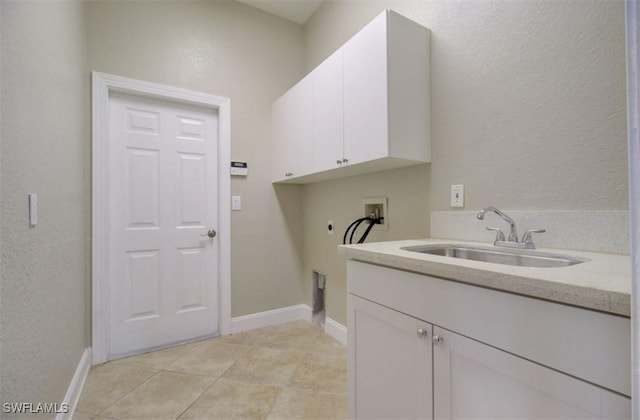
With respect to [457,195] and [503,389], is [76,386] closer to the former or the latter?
[503,389]

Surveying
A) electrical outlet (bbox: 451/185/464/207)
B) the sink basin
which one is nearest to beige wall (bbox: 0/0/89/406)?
the sink basin

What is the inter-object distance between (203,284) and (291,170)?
1.20 meters

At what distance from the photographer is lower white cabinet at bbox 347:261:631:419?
0.59m

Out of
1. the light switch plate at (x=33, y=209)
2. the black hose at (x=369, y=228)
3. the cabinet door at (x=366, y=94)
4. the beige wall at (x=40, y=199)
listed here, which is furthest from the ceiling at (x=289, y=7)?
the light switch plate at (x=33, y=209)

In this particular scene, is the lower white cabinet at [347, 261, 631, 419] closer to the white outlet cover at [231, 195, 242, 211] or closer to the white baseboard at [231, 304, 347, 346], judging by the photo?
the white baseboard at [231, 304, 347, 346]

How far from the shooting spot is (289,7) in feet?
8.54

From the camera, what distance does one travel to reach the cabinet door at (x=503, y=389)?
1.94 ft

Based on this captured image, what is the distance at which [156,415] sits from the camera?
1.48 meters

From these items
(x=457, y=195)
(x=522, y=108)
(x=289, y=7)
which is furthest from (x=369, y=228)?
(x=289, y=7)

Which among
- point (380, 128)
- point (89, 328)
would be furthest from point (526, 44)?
point (89, 328)

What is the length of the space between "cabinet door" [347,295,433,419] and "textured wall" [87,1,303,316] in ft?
5.00

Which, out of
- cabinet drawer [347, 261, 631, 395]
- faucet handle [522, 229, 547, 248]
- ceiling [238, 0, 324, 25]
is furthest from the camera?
ceiling [238, 0, 324, 25]

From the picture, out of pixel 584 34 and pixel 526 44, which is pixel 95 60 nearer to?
pixel 526 44

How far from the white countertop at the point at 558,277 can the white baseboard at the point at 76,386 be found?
1.71m
